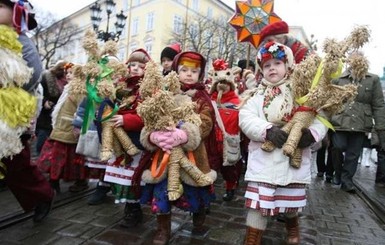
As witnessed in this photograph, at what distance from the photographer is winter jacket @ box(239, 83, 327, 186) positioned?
10.0 ft

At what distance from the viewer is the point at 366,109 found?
6074 mm

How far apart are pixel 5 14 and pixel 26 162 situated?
49.2 inches

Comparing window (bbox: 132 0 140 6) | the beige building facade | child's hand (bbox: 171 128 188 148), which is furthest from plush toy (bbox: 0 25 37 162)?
window (bbox: 132 0 140 6)

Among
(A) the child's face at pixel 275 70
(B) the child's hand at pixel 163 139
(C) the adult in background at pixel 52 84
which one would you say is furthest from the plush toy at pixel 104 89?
(C) the adult in background at pixel 52 84

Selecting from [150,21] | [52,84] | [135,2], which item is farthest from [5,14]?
[135,2]

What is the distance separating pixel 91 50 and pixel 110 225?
1.67m

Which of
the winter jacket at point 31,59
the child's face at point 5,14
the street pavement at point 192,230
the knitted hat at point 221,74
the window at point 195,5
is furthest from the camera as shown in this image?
the window at point 195,5

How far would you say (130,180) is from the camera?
3.68 meters

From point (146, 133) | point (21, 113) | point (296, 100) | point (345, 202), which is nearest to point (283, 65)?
point (296, 100)

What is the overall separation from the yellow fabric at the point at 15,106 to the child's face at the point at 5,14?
0.54 m

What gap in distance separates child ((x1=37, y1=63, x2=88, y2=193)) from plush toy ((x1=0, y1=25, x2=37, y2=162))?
195 centimetres

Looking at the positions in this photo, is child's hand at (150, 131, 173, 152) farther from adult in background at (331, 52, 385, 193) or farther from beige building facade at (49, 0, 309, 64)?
beige building facade at (49, 0, 309, 64)

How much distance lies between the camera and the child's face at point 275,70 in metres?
3.27

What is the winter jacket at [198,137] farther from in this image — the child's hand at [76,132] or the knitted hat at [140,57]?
the child's hand at [76,132]
